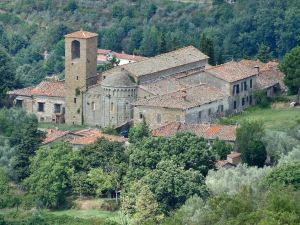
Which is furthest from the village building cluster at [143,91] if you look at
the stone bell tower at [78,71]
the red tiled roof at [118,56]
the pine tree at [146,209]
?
the red tiled roof at [118,56]

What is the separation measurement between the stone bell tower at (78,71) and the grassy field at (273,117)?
7.83 metres

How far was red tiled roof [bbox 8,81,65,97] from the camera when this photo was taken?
9050 centimetres

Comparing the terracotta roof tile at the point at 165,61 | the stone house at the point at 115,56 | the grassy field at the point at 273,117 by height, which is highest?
the terracotta roof tile at the point at 165,61

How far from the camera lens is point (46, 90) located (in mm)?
90750

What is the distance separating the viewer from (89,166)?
256 ft

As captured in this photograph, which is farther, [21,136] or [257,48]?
[257,48]

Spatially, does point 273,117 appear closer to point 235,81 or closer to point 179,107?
point 235,81

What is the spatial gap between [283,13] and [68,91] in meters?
32.6

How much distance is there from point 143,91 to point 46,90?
21.5 ft

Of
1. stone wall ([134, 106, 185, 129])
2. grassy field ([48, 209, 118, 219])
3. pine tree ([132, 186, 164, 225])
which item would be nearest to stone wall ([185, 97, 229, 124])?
stone wall ([134, 106, 185, 129])

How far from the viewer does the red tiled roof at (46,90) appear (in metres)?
90.5

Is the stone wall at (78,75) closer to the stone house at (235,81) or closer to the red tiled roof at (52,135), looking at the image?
the red tiled roof at (52,135)

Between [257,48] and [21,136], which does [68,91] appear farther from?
[257,48]

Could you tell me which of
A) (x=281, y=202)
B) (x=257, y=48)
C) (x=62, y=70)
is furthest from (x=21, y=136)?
(x=257, y=48)
